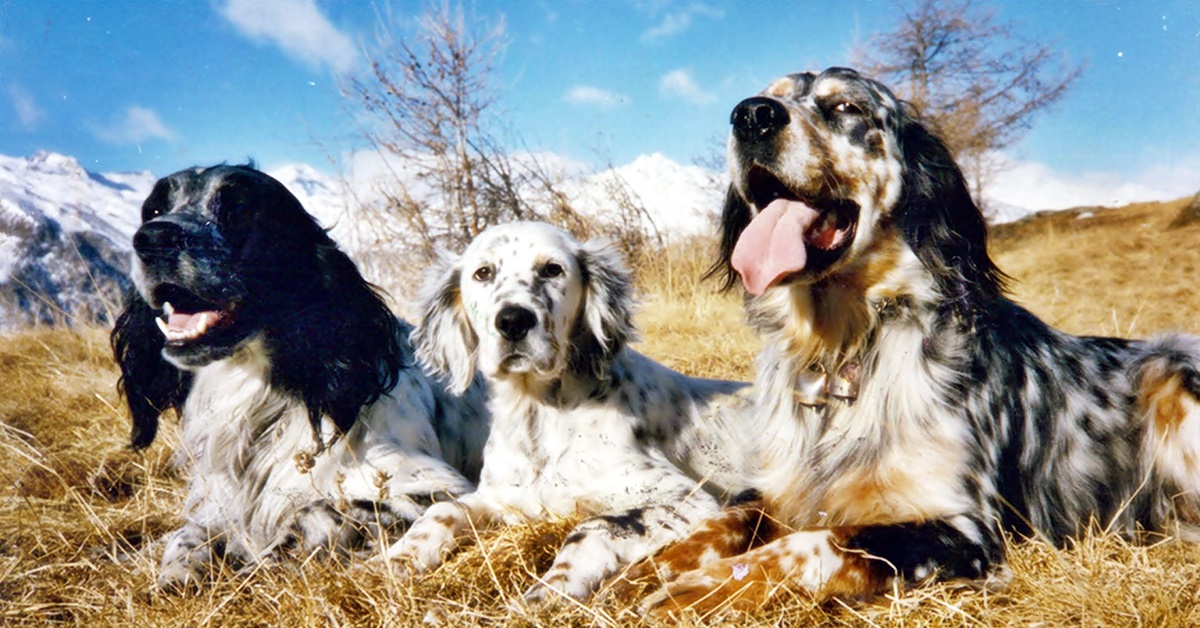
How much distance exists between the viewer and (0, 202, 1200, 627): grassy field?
6.84 ft

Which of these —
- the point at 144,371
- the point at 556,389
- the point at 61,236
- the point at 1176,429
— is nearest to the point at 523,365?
the point at 556,389

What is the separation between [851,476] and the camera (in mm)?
2672

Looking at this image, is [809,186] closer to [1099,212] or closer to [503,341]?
[503,341]

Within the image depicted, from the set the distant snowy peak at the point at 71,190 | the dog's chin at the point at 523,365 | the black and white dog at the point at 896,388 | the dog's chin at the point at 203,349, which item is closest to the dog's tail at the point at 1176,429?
the black and white dog at the point at 896,388

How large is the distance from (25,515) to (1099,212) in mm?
8946

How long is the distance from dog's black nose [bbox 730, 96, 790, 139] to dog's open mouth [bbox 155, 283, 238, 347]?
1.80 m

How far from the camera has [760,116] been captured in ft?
8.41

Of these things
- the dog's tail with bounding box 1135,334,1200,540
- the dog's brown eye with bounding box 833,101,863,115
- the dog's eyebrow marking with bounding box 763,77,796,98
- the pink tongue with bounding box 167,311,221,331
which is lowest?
the dog's tail with bounding box 1135,334,1200,540

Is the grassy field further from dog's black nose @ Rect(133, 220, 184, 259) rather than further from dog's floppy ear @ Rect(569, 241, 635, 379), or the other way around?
dog's black nose @ Rect(133, 220, 184, 259)

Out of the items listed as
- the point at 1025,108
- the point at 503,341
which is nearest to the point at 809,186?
the point at 503,341

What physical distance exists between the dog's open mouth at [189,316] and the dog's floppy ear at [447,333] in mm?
689

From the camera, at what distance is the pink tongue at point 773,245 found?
2.62 meters

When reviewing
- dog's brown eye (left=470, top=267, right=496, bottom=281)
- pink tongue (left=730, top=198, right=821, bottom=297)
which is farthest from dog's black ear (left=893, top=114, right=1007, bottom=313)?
dog's brown eye (left=470, top=267, right=496, bottom=281)

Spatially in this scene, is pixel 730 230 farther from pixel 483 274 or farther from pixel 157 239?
pixel 157 239
